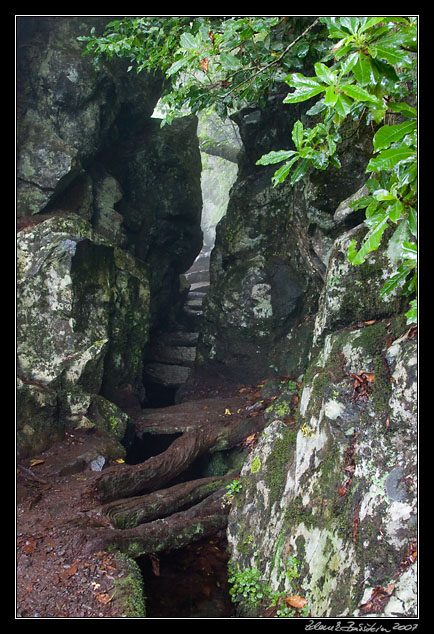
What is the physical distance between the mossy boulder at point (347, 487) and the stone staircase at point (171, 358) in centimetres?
590

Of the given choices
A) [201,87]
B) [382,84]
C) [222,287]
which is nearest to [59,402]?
[222,287]

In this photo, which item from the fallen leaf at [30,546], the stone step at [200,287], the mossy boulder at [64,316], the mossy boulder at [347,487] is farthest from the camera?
the stone step at [200,287]

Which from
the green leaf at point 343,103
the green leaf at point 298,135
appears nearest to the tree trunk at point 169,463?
the green leaf at point 298,135

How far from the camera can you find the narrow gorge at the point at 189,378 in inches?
154

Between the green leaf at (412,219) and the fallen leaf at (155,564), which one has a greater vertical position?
the green leaf at (412,219)

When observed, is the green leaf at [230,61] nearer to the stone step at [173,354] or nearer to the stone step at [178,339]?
the stone step at [173,354]

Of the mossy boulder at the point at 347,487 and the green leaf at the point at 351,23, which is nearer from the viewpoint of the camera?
the green leaf at the point at 351,23

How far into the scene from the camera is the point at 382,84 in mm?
2234

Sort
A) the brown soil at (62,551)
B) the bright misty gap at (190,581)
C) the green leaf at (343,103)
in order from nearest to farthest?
the green leaf at (343,103) → the brown soil at (62,551) → the bright misty gap at (190,581)

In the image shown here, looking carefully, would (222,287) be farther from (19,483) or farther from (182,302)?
(19,483)

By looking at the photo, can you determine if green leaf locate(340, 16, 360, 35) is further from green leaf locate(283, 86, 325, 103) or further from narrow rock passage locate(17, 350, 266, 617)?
narrow rock passage locate(17, 350, 266, 617)

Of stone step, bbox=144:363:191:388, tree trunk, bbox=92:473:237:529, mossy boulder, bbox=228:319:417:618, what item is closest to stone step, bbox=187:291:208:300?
stone step, bbox=144:363:191:388

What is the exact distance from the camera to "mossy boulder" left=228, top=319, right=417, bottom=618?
10.7 feet

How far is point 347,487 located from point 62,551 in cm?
316
